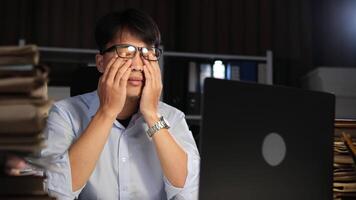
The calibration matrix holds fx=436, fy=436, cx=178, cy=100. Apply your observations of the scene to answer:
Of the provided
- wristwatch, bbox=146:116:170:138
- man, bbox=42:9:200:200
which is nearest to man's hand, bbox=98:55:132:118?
man, bbox=42:9:200:200

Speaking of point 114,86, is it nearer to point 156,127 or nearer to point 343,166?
point 156,127

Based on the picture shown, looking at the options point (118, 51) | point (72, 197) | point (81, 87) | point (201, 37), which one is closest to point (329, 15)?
point (201, 37)

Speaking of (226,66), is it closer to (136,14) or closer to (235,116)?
(136,14)

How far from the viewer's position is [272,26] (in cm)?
342

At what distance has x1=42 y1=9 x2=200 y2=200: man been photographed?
1.15 m

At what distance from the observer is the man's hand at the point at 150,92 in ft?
4.09

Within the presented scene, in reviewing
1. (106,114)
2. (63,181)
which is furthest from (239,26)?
(63,181)

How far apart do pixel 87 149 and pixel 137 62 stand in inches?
11.7

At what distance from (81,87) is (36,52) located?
1.32m

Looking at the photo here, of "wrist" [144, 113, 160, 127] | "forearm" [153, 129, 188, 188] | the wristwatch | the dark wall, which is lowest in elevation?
"forearm" [153, 129, 188, 188]

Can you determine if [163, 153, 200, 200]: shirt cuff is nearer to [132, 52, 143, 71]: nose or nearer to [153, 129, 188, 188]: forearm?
[153, 129, 188, 188]: forearm

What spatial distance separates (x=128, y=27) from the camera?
4.33ft

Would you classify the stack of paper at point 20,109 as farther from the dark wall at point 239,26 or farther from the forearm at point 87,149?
the dark wall at point 239,26

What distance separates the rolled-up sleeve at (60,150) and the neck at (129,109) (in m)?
0.17
